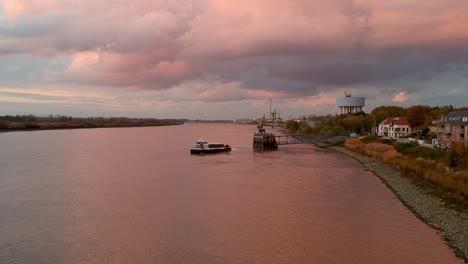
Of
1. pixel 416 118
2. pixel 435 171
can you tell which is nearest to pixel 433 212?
pixel 435 171

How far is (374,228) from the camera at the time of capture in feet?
54.1

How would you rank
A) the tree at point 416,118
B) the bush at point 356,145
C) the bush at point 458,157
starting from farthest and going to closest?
the tree at point 416,118 → the bush at point 356,145 → the bush at point 458,157

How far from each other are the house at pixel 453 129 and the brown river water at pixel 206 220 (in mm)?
11367

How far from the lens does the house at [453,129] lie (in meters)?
36.0

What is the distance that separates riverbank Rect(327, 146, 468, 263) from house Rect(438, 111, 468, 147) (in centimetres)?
1085

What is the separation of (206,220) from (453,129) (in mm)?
29827

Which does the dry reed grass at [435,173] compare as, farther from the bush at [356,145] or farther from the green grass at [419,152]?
the bush at [356,145]

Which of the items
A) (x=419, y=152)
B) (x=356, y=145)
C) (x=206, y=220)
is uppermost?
(x=419, y=152)

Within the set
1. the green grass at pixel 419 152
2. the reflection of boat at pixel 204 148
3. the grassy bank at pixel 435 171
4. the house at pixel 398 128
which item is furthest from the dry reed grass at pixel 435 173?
the reflection of boat at pixel 204 148

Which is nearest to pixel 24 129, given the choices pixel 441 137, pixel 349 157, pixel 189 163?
pixel 189 163

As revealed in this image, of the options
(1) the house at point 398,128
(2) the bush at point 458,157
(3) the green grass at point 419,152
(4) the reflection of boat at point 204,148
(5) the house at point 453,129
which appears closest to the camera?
(2) the bush at point 458,157

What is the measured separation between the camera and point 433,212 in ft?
58.2

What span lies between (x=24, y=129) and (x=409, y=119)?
4005 inches

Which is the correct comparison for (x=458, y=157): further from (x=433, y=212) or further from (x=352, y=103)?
(x=352, y=103)
